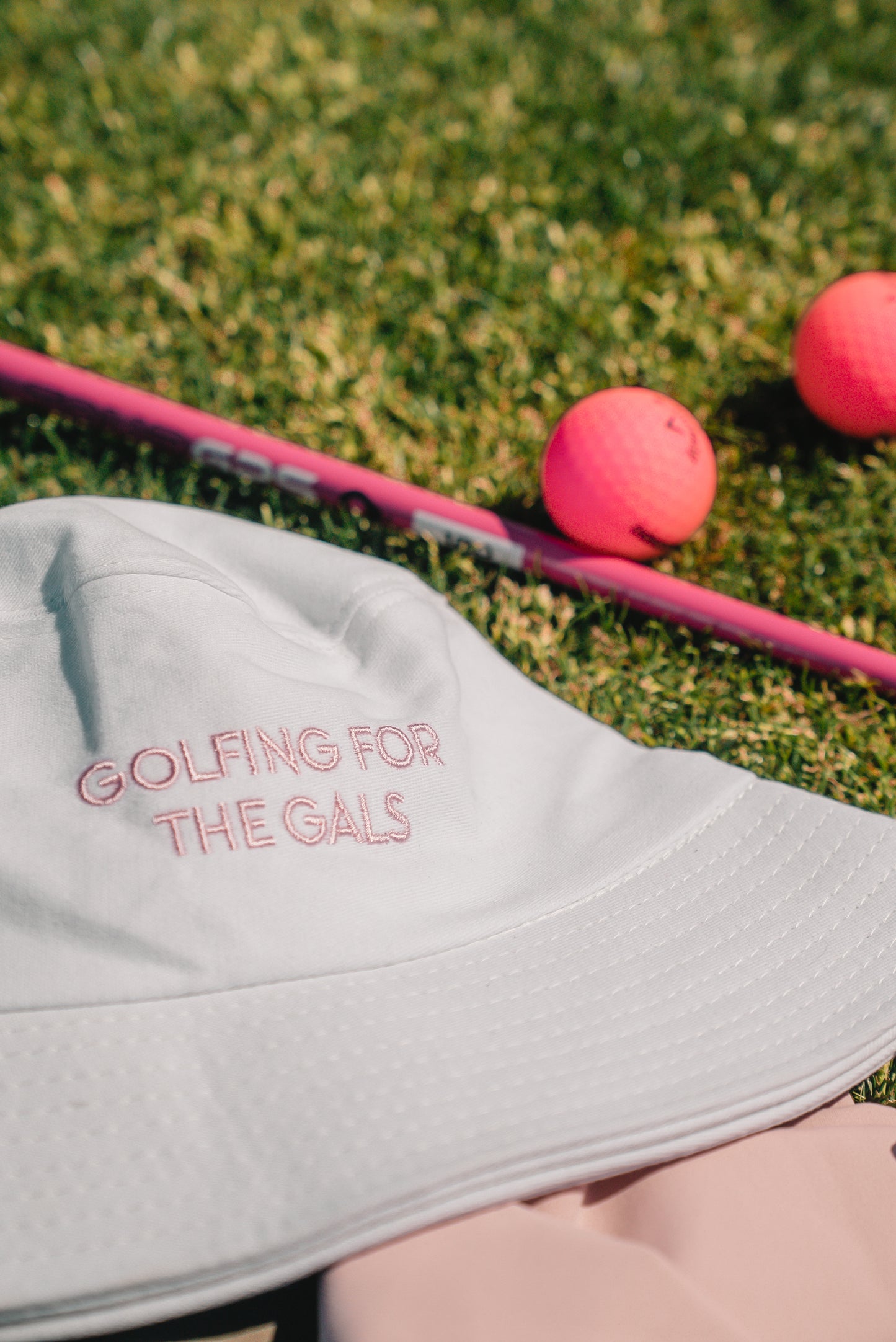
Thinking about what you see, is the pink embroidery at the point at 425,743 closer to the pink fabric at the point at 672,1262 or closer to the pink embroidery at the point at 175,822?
the pink embroidery at the point at 175,822

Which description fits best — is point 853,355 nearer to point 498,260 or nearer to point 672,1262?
point 498,260

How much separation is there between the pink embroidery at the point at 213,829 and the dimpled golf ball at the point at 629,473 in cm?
120

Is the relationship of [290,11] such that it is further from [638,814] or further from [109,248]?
[638,814]

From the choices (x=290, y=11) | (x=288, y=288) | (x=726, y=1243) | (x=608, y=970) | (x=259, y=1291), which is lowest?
(x=259, y=1291)

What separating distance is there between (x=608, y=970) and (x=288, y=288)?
223 centimetres

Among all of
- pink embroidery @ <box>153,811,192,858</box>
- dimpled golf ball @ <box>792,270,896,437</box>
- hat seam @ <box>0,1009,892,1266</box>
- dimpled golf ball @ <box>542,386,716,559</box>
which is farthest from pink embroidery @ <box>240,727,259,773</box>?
dimpled golf ball @ <box>792,270,896,437</box>

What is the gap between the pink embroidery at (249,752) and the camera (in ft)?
4.48

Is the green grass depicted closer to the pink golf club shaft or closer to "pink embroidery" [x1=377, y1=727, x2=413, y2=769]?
the pink golf club shaft

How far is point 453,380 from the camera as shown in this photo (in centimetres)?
269

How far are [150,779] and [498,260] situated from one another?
84.5 inches

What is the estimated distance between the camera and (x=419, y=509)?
231 cm

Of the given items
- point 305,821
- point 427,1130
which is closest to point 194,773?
point 305,821

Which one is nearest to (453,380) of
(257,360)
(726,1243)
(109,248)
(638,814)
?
(257,360)

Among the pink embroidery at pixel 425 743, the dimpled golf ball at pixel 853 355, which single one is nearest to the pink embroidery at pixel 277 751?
the pink embroidery at pixel 425 743
